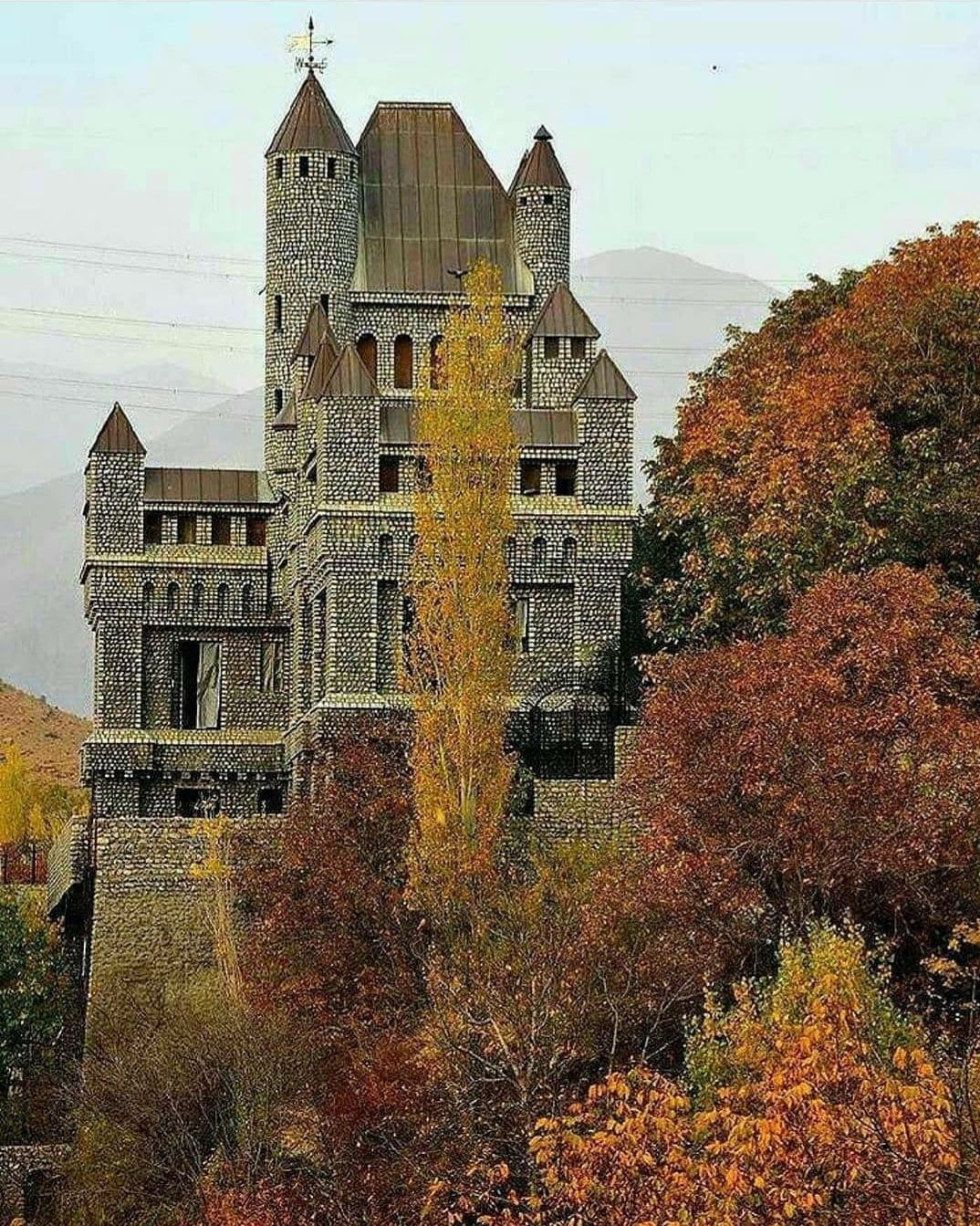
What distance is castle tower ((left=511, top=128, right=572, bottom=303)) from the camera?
64.8 metres

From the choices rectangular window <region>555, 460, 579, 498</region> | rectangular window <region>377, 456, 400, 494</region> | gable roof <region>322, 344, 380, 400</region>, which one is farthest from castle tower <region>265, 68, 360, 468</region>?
rectangular window <region>555, 460, 579, 498</region>

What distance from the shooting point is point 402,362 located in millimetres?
64438

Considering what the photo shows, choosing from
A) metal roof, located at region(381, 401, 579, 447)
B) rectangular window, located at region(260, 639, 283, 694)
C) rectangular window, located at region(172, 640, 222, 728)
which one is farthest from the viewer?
rectangular window, located at region(260, 639, 283, 694)

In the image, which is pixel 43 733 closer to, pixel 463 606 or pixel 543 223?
pixel 543 223


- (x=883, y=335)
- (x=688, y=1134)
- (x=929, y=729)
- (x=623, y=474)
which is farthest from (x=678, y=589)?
(x=688, y=1134)

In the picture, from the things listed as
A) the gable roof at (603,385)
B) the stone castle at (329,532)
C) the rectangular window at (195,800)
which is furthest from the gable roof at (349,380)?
the rectangular window at (195,800)

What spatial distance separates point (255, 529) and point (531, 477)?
7.39 metres

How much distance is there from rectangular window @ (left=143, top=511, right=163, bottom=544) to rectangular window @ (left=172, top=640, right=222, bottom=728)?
236 centimetres

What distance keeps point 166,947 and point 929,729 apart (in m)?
15.8

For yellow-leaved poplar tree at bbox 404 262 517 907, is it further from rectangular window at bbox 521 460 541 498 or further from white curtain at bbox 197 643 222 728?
white curtain at bbox 197 643 222 728

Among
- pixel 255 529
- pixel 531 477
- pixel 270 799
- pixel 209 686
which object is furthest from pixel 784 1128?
pixel 255 529

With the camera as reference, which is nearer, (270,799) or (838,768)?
(838,768)

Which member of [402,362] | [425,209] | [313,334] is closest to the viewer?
[313,334]

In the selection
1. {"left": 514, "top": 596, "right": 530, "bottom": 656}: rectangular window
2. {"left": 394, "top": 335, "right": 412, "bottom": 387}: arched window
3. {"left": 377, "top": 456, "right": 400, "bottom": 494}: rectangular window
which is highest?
{"left": 394, "top": 335, "right": 412, "bottom": 387}: arched window
